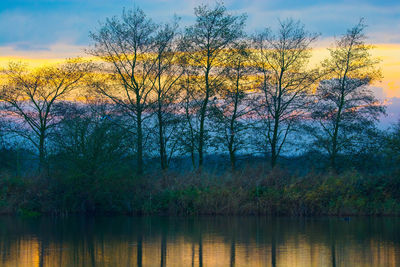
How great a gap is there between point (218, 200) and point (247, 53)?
510 inches

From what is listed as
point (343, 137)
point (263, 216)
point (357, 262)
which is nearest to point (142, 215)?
point (263, 216)

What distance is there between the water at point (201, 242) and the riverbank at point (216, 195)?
1.55 metres

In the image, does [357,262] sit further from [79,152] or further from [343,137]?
[343,137]

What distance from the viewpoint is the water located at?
12969 mm

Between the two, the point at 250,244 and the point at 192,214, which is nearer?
the point at 250,244

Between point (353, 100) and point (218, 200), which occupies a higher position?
point (353, 100)

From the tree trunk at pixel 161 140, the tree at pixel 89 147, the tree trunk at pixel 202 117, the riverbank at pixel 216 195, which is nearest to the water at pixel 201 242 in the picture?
the riverbank at pixel 216 195

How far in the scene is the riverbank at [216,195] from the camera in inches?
960

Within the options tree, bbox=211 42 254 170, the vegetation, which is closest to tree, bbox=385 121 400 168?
the vegetation

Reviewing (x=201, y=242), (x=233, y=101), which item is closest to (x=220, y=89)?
(x=233, y=101)

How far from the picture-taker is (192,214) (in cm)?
2445

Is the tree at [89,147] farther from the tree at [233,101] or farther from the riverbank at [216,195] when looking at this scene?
the tree at [233,101]

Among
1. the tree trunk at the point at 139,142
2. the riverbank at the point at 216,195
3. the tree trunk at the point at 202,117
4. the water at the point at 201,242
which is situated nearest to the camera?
the water at the point at 201,242

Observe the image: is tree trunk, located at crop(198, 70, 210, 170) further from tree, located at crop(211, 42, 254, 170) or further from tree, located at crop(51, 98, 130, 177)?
tree, located at crop(51, 98, 130, 177)
